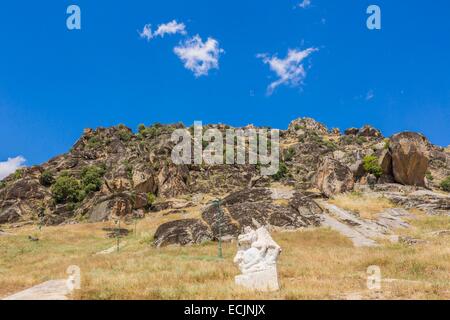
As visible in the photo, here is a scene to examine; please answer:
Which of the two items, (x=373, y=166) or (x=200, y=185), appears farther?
(x=200, y=185)

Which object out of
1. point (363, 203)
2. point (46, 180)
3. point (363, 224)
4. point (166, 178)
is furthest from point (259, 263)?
point (46, 180)

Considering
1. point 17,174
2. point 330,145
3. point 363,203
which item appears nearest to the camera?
point 363,203

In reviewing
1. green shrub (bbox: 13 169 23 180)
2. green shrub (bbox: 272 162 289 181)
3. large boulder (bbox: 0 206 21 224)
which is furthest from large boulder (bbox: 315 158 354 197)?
green shrub (bbox: 13 169 23 180)

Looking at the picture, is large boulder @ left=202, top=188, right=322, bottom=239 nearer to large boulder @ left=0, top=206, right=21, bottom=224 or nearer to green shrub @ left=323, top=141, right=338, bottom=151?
large boulder @ left=0, top=206, right=21, bottom=224

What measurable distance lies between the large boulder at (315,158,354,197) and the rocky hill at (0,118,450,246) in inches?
5.8

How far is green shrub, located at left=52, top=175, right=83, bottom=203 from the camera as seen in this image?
7631 centimetres

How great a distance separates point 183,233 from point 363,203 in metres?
24.9

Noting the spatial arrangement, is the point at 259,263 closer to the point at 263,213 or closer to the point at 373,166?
the point at 263,213

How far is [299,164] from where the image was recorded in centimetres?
10375

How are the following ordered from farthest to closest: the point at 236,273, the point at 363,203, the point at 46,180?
the point at 46,180, the point at 363,203, the point at 236,273

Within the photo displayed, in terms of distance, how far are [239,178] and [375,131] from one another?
77.2 m

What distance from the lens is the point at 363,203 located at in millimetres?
46125

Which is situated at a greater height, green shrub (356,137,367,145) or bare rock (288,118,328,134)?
bare rock (288,118,328,134)

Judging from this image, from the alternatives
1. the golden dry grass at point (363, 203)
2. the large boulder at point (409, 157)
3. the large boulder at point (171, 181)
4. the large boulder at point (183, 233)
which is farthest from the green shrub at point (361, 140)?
the large boulder at point (183, 233)
